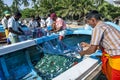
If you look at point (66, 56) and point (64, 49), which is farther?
point (64, 49)

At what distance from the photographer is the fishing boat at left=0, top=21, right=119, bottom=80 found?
176 inches

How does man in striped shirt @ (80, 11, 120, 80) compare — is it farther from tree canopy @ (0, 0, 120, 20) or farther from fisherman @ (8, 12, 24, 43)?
tree canopy @ (0, 0, 120, 20)

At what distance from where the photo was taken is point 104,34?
3230 mm

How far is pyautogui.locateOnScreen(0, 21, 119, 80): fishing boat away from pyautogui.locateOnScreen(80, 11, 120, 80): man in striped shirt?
549mm

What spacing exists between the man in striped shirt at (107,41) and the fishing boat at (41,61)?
549 mm

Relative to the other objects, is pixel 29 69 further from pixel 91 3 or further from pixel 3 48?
pixel 91 3

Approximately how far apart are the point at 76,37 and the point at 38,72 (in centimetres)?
221

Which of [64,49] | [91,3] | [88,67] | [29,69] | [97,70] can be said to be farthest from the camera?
[91,3]

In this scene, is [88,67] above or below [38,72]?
above

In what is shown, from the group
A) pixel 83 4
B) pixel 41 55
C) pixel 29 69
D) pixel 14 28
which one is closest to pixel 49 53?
pixel 41 55

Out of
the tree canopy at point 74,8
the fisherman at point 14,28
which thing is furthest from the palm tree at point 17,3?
the fisherman at point 14,28

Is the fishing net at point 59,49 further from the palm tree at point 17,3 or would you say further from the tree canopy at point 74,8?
the palm tree at point 17,3

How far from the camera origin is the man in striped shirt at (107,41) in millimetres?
3230

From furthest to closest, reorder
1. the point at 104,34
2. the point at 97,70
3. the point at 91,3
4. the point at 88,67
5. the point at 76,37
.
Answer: the point at 91,3, the point at 76,37, the point at 97,70, the point at 88,67, the point at 104,34
